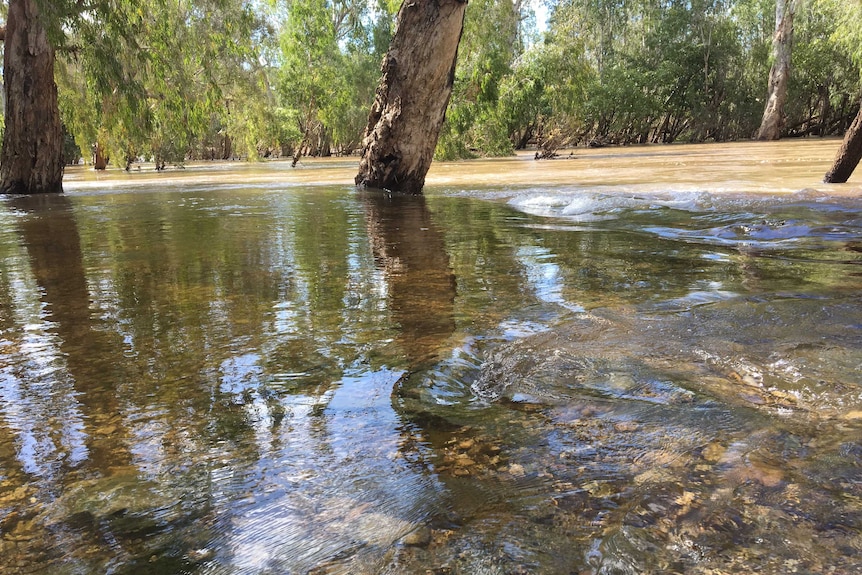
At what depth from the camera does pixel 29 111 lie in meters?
10.6

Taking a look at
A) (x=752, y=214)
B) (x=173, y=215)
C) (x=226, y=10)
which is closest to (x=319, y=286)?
(x=752, y=214)

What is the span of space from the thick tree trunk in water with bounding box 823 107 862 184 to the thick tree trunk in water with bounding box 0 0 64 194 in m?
11.4

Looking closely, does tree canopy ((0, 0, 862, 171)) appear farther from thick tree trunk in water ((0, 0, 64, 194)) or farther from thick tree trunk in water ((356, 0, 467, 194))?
thick tree trunk in water ((356, 0, 467, 194))

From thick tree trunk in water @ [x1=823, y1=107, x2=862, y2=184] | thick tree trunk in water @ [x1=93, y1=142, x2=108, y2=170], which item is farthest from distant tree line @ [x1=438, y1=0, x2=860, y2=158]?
thick tree trunk in water @ [x1=823, y1=107, x2=862, y2=184]

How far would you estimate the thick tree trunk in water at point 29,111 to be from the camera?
10234 millimetres

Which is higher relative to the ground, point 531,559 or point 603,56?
point 603,56

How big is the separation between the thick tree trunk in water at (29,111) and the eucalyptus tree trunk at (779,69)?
28.9 metres

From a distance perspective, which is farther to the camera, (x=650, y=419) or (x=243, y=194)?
(x=243, y=194)

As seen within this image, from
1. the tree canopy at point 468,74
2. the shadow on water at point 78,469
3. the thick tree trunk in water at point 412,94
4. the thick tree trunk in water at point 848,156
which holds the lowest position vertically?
the shadow on water at point 78,469

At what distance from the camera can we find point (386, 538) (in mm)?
1167

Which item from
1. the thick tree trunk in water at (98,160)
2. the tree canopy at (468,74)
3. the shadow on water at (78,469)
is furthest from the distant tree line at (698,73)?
the shadow on water at (78,469)

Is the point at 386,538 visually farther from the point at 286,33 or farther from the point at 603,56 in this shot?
the point at 603,56

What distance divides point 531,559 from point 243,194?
31.1 ft

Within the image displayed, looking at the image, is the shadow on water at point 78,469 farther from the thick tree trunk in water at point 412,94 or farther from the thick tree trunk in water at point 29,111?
the thick tree trunk in water at point 29,111
